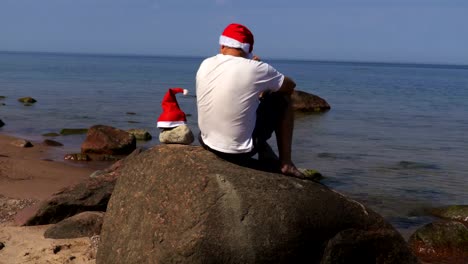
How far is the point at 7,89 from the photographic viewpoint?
1705 inches

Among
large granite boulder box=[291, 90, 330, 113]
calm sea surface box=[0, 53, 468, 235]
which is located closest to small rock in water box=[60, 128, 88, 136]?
calm sea surface box=[0, 53, 468, 235]

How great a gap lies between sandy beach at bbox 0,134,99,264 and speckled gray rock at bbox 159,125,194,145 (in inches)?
71.8

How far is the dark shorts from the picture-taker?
661cm

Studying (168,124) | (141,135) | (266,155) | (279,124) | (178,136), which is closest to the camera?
(279,124)

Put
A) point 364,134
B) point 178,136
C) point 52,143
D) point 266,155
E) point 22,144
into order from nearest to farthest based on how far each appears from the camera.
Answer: point 266,155 → point 178,136 → point 22,144 → point 52,143 → point 364,134

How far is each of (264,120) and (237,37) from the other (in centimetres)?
87

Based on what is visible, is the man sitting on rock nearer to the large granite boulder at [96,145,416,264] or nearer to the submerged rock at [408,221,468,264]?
the large granite boulder at [96,145,416,264]

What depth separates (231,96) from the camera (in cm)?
634

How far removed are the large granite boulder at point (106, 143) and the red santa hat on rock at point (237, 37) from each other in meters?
11.9

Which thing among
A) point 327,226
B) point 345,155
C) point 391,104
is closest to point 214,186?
point 327,226

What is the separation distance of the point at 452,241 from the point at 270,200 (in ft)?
17.1

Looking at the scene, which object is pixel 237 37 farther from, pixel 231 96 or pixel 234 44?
pixel 231 96

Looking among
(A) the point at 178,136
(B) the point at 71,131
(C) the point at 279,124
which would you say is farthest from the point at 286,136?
(B) the point at 71,131

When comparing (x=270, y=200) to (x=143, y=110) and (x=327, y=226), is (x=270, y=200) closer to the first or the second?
(x=327, y=226)
